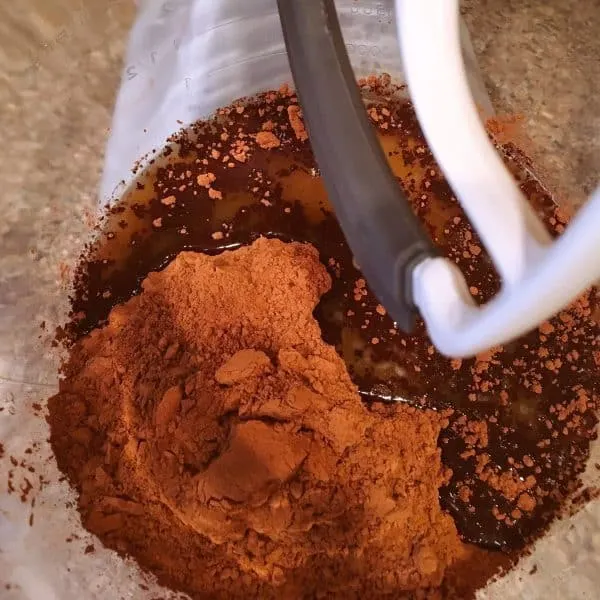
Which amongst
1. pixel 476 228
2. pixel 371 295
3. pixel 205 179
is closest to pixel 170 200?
pixel 205 179

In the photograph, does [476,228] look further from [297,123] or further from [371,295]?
[297,123]

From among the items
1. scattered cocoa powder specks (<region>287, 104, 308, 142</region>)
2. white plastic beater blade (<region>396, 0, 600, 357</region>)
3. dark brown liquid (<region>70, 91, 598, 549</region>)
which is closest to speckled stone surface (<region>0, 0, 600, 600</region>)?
dark brown liquid (<region>70, 91, 598, 549</region>)

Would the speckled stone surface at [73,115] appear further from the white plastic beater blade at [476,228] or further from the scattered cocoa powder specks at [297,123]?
the white plastic beater blade at [476,228]

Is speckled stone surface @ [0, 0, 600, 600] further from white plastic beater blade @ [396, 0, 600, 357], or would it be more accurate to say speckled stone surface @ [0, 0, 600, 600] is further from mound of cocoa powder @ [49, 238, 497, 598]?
white plastic beater blade @ [396, 0, 600, 357]

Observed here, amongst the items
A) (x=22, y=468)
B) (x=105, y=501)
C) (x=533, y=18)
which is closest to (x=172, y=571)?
(x=105, y=501)

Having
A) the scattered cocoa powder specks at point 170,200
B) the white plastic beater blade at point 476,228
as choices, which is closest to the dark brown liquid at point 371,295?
the scattered cocoa powder specks at point 170,200

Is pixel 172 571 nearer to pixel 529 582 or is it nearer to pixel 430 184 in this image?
pixel 529 582
